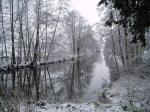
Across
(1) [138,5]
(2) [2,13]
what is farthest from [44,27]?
(1) [138,5]

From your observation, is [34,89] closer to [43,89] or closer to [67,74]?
[43,89]

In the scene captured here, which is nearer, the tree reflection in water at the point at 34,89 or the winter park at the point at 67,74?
the tree reflection in water at the point at 34,89

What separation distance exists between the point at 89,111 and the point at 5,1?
61.6 feet

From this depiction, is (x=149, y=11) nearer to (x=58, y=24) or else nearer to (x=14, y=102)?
(x=14, y=102)

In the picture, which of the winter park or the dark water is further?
the winter park

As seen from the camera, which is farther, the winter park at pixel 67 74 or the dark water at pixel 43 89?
the winter park at pixel 67 74

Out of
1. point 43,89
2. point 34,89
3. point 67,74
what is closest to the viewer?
point 34,89

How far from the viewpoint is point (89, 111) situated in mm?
6574

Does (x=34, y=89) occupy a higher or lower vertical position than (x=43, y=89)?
higher

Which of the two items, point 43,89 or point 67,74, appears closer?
point 43,89

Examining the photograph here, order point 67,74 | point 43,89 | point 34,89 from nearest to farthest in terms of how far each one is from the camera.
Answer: point 34,89 < point 43,89 < point 67,74

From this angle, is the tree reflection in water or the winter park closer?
the tree reflection in water

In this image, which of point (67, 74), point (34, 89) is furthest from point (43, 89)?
point (67, 74)

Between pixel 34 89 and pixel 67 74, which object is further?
pixel 67 74
